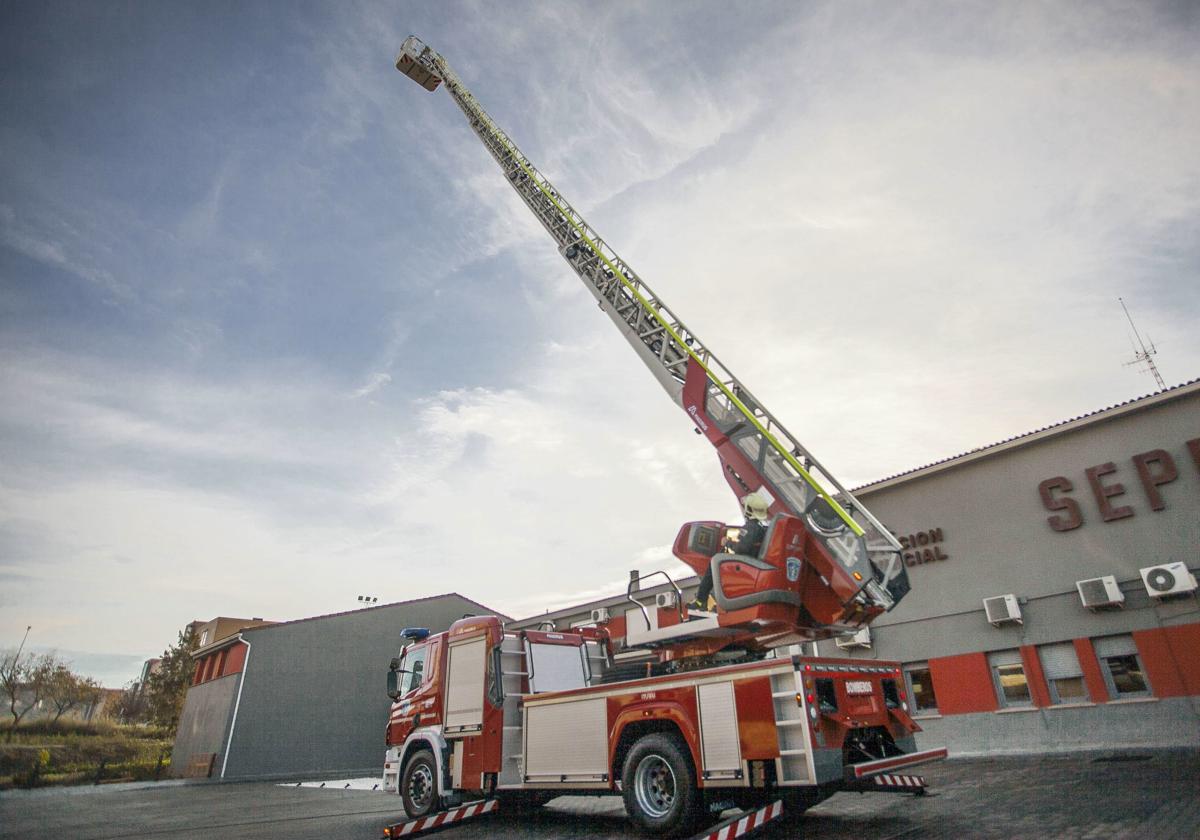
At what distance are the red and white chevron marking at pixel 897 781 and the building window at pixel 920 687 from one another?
31.3 feet

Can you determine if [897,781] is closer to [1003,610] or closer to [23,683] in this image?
[1003,610]

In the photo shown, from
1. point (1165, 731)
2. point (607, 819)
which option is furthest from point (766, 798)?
point (1165, 731)

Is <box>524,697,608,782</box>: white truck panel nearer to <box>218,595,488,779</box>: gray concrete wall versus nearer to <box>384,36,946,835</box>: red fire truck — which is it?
<box>384,36,946,835</box>: red fire truck

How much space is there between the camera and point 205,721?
1089 inches

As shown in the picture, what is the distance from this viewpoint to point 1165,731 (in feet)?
40.8

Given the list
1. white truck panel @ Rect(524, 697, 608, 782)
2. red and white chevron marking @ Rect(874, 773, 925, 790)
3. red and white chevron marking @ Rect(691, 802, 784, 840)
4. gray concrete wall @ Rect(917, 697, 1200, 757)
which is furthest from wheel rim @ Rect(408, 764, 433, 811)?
gray concrete wall @ Rect(917, 697, 1200, 757)

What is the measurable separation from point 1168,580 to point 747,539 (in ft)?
36.0

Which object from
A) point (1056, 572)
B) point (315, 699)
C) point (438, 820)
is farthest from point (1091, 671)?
point (315, 699)

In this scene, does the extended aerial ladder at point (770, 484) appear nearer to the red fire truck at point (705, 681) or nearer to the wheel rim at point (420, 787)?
the red fire truck at point (705, 681)

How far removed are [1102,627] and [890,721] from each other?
33.1ft

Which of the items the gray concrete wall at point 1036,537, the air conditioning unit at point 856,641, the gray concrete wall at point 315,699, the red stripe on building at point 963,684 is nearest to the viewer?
the gray concrete wall at point 1036,537

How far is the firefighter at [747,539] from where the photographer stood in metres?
7.50

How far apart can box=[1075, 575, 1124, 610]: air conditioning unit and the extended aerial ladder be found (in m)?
8.33

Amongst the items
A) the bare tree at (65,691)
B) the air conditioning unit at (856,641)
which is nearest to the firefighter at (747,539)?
the air conditioning unit at (856,641)
